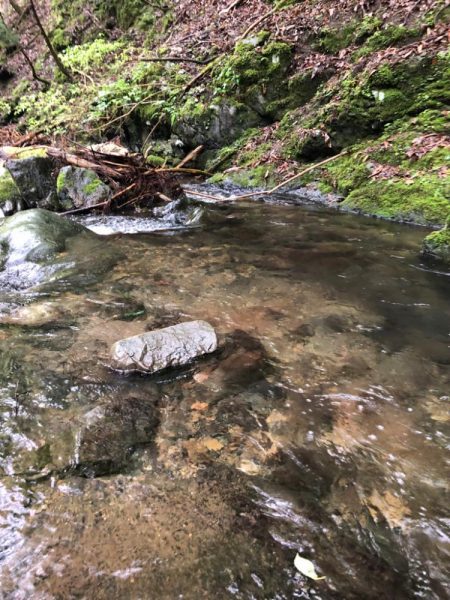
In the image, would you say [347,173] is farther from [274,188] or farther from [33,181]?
[33,181]

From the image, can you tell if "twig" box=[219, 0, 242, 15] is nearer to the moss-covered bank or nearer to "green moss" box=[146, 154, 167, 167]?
the moss-covered bank

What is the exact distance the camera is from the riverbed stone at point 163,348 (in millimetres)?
2984

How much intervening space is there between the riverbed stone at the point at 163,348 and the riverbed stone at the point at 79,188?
518 cm

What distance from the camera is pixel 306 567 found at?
5.75ft

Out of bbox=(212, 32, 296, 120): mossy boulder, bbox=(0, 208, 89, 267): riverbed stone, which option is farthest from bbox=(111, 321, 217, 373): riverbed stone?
bbox=(212, 32, 296, 120): mossy boulder

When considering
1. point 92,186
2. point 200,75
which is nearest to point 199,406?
point 92,186

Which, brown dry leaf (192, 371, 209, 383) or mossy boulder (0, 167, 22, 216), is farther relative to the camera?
mossy boulder (0, 167, 22, 216)

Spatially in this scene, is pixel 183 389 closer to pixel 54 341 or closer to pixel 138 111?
pixel 54 341

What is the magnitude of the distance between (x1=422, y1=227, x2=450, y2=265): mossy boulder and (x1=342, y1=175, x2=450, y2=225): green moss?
0.99 metres

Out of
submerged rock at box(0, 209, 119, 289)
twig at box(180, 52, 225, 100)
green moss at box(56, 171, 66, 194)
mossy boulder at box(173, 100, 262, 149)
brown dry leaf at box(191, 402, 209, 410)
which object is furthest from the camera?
twig at box(180, 52, 225, 100)

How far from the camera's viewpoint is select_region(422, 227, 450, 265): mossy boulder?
15.6 feet

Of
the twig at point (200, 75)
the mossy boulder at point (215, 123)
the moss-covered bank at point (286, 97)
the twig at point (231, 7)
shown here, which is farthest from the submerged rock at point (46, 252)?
the twig at point (231, 7)

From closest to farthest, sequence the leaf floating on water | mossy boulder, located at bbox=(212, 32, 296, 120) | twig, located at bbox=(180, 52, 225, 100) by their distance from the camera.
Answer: the leaf floating on water → mossy boulder, located at bbox=(212, 32, 296, 120) → twig, located at bbox=(180, 52, 225, 100)

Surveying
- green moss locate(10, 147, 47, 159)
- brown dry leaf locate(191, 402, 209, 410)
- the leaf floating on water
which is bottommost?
the leaf floating on water
